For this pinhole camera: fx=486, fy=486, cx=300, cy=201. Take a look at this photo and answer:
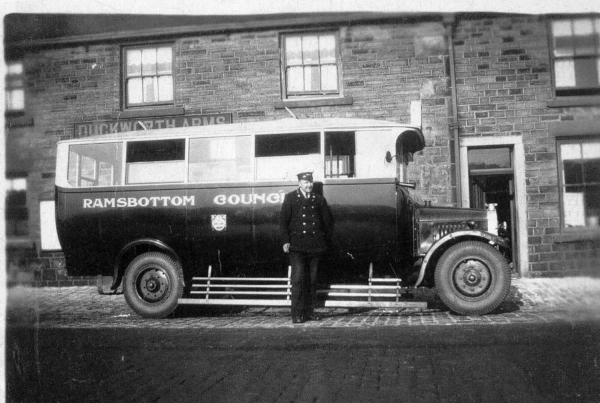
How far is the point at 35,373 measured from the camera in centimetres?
314

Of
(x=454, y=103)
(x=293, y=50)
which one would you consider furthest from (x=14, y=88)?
(x=454, y=103)

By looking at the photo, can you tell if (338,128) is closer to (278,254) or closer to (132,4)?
(278,254)

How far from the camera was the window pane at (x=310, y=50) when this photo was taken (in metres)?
7.39

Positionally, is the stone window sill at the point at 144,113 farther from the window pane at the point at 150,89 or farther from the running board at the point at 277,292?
the running board at the point at 277,292

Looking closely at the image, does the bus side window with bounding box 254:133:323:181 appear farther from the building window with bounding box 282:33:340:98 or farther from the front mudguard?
the building window with bounding box 282:33:340:98

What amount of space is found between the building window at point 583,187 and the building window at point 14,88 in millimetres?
3624

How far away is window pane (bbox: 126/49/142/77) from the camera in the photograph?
6.66 meters

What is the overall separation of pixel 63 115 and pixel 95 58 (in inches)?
42.3

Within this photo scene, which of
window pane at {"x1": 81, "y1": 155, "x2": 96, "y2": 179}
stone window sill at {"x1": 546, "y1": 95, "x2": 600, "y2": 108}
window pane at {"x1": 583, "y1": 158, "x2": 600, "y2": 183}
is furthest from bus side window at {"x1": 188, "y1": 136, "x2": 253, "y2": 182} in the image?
window pane at {"x1": 583, "y1": 158, "x2": 600, "y2": 183}

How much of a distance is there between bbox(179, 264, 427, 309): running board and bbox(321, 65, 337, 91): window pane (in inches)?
136

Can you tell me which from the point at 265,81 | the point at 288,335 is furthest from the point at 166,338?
the point at 265,81

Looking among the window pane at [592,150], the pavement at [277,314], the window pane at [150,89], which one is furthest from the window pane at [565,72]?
the window pane at [150,89]

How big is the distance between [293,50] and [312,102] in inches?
35.0

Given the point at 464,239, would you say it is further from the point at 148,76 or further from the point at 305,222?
Result: the point at 148,76
